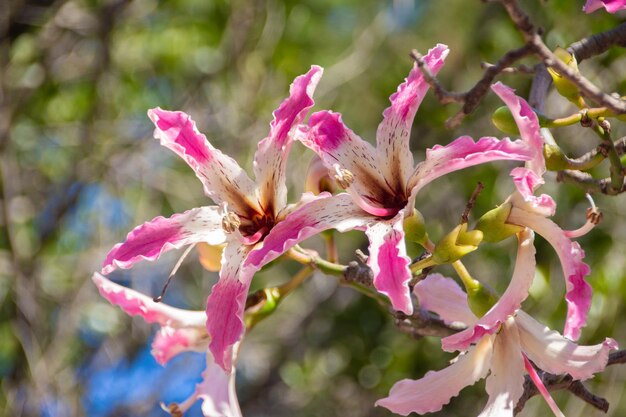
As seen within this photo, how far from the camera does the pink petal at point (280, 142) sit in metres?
1.25

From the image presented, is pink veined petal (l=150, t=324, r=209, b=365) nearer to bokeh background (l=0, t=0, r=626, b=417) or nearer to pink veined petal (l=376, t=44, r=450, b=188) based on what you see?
pink veined petal (l=376, t=44, r=450, b=188)

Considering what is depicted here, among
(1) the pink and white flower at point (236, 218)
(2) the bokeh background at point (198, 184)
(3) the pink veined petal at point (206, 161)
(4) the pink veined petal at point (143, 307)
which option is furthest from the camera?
(2) the bokeh background at point (198, 184)

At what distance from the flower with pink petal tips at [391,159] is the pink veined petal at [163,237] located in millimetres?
173

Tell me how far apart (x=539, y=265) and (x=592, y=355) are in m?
1.42

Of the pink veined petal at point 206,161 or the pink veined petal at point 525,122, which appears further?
the pink veined petal at point 206,161

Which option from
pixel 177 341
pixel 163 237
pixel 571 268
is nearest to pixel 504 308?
pixel 571 268

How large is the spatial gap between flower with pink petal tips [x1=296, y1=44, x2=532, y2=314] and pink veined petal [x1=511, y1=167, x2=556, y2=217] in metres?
0.03

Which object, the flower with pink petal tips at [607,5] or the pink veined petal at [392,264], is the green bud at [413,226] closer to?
the pink veined petal at [392,264]

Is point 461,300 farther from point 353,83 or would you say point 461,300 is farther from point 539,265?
point 353,83

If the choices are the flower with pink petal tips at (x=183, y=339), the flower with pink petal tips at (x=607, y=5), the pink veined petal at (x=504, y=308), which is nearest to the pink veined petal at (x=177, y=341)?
the flower with pink petal tips at (x=183, y=339)

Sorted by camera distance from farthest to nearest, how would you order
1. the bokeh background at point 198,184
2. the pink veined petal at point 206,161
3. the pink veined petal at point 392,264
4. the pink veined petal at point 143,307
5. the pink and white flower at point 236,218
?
the bokeh background at point 198,184 < the pink veined petal at point 143,307 < the pink veined petal at point 206,161 < the pink and white flower at point 236,218 < the pink veined petal at point 392,264

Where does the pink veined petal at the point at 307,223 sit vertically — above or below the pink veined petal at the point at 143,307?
above

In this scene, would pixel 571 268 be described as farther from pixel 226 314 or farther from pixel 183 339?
pixel 183 339

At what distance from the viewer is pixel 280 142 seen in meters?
1.29
